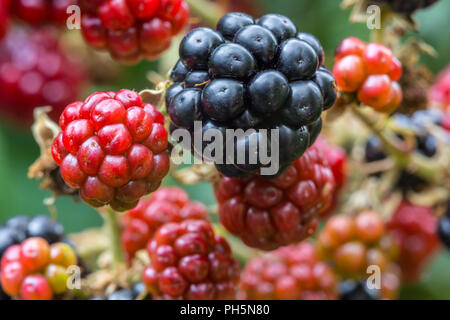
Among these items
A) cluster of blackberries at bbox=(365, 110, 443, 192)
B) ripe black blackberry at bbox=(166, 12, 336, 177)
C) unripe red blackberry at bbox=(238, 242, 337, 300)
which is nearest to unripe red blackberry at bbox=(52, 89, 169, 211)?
ripe black blackberry at bbox=(166, 12, 336, 177)

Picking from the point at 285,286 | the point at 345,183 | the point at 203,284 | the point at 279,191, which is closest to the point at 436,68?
the point at 345,183

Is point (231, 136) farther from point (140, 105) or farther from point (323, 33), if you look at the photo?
point (323, 33)

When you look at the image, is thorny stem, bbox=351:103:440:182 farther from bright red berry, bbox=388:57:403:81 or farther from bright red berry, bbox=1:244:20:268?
bright red berry, bbox=1:244:20:268

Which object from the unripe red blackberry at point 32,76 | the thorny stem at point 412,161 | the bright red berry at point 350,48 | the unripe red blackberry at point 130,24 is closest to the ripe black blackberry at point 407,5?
the bright red berry at point 350,48

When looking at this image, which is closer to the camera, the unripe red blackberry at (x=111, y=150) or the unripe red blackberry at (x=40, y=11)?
the unripe red blackberry at (x=111, y=150)

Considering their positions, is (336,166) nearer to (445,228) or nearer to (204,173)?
(445,228)

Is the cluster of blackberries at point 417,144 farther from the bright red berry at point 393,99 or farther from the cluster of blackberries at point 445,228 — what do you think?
the bright red berry at point 393,99

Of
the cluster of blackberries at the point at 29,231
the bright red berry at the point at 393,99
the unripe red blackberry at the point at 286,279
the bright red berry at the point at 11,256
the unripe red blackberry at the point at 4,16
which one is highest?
the unripe red blackberry at the point at 4,16
